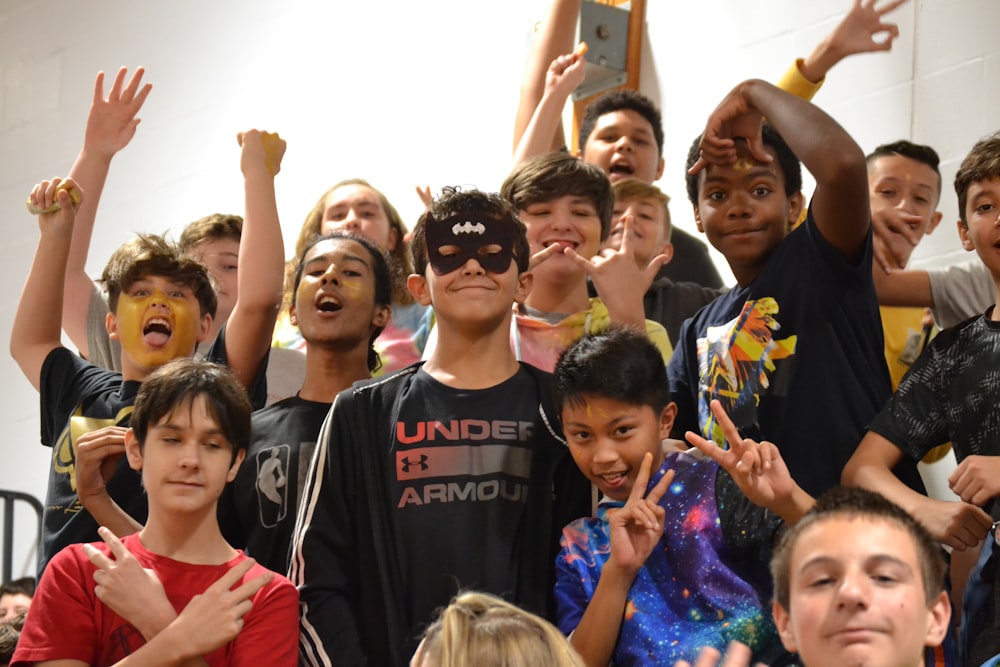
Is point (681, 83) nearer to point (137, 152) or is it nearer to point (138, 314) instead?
point (138, 314)

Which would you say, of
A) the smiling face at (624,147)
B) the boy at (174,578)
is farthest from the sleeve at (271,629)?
the smiling face at (624,147)

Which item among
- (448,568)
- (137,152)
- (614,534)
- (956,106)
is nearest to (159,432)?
(448,568)

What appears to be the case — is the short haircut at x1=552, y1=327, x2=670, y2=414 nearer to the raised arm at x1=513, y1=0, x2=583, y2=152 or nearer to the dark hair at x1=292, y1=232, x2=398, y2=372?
the dark hair at x1=292, y1=232, x2=398, y2=372

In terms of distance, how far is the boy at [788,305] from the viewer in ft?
8.49

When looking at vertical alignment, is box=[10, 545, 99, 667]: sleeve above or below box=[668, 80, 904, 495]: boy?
below

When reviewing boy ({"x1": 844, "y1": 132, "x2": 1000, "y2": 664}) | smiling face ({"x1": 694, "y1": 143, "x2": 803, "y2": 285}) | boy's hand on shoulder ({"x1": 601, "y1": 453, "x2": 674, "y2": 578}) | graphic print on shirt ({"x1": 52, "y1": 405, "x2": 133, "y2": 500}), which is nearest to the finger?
boy's hand on shoulder ({"x1": 601, "y1": 453, "x2": 674, "y2": 578})

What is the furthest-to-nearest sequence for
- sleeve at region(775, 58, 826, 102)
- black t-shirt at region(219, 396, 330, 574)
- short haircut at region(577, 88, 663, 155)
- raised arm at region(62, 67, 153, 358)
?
1. short haircut at region(577, 88, 663, 155)
2. raised arm at region(62, 67, 153, 358)
3. sleeve at region(775, 58, 826, 102)
4. black t-shirt at region(219, 396, 330, 574)

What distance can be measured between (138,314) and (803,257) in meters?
1.58

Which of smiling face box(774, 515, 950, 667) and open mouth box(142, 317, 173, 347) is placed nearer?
smiling face box(774, 515, 950, 667)

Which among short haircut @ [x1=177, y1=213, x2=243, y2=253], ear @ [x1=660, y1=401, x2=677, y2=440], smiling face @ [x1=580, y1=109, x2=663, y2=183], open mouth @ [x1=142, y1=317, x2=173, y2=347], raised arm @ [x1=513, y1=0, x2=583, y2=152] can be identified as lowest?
ear @ [x1=660, y1=401, x2=677, y2=440]

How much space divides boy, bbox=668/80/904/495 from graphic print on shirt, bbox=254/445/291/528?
0.84 meters

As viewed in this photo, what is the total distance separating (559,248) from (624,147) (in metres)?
0.97

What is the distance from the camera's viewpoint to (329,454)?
8.54ft

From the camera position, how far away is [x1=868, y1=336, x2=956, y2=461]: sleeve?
2.47 m
